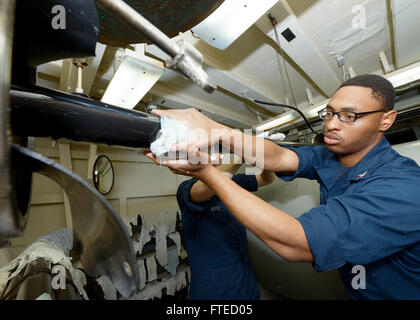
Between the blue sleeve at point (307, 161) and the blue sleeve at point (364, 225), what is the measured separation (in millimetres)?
419

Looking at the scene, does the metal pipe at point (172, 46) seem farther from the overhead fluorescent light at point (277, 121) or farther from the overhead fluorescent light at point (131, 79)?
the overhead fluorescent light at point (277, 121)

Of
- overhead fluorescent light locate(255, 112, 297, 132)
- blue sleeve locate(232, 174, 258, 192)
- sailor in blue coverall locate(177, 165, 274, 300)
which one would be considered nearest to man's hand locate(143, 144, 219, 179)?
sailor in blue coverall locate(177, 165, 274, 300)

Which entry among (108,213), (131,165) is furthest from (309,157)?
(131,165)

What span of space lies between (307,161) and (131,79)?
123cm

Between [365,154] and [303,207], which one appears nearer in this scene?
[365,154]

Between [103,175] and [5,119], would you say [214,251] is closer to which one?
[5,119]

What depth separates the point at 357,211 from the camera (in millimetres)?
609

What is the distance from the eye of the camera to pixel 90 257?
1.01 ft

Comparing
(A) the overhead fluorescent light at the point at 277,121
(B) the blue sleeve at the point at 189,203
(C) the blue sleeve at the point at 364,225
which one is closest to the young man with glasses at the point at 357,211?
(C) the blue sleeve at the point at 364,225

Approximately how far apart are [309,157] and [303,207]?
721mm

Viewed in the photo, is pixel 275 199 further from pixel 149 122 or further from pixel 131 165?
pixel 131 165

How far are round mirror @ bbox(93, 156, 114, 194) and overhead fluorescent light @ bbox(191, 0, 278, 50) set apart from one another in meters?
1.70

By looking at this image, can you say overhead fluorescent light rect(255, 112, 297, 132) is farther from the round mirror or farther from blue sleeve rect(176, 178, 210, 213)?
the round mirror

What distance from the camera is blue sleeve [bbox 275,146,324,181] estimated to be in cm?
107
